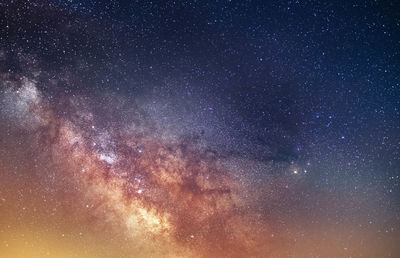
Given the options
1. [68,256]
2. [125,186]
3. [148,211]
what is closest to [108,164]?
[125,186]

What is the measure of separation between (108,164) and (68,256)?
623 cm

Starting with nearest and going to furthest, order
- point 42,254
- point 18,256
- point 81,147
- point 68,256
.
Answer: point 81,147 < point 68,256 < point 42,254 < point 18,256

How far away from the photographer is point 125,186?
746cm

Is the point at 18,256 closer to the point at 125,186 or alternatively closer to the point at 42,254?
the point at 42,254

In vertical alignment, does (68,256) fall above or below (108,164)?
below

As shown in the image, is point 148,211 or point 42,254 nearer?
point 148,211

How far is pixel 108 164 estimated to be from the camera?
731 cm

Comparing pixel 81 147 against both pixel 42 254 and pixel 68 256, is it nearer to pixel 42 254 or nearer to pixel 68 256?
pixel 68 256

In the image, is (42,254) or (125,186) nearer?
(125,186)

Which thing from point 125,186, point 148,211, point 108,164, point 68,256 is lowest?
point 68,256

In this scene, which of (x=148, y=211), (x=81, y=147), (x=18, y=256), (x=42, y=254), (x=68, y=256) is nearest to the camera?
(x=81, y=147)

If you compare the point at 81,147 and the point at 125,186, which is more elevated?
the point at 81,147

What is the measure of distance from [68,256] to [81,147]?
6400 millimetres

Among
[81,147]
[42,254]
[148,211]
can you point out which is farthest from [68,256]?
[81,147]
